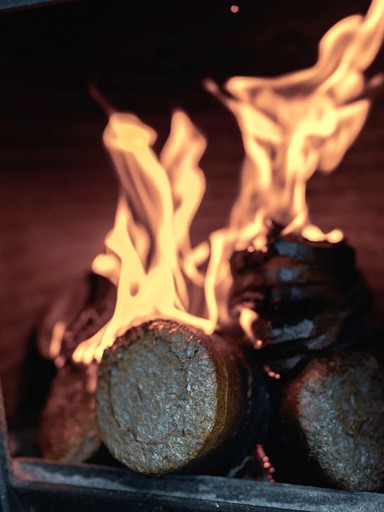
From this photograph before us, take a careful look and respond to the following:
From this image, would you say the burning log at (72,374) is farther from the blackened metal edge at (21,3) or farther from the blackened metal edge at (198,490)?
the blackened metal edge at (21,3)

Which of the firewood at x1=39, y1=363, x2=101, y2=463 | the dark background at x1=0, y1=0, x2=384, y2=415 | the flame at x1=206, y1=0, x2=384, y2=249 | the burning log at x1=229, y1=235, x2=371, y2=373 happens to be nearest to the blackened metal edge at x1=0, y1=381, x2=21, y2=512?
the firewood at x1=39, y1=363, x2=101, y2=463

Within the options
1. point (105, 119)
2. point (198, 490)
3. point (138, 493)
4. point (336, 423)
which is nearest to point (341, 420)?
point (336, 423)

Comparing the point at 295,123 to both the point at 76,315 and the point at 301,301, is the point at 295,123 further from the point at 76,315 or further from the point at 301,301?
the point at 76,315

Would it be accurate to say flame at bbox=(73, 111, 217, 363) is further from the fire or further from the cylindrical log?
the cylindrical log

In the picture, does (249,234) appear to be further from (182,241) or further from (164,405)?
(164,405)

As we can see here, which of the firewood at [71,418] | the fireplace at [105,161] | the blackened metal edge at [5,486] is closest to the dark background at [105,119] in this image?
the fireplace at [105,161]
